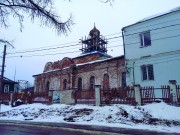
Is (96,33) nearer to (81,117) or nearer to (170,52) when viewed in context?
(170,52)

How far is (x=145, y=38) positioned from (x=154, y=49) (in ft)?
5.45

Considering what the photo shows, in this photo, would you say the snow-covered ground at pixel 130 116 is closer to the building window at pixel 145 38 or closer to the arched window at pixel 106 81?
the building window at pixel 145 38

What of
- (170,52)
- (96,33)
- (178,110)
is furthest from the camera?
(96,33)

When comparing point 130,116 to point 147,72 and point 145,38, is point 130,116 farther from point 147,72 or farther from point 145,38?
point 145,38

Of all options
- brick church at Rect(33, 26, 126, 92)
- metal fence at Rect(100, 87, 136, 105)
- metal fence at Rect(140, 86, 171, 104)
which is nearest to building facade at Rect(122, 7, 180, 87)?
brick church at Rect(33, 26, 126, 92)

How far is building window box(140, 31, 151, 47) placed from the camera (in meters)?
19.8

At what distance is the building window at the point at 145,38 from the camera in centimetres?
1984

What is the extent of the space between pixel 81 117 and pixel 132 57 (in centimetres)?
976

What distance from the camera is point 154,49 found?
19.2 meters

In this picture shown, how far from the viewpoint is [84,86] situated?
28.6 metres

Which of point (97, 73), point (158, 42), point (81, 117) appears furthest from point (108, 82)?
point (81, 117)

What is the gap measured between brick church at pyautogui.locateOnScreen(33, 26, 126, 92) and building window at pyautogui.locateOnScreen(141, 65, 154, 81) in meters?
3.86

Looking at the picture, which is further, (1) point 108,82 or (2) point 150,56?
(1) point 108,82

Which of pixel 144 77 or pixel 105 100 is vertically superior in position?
pixel 144 77
